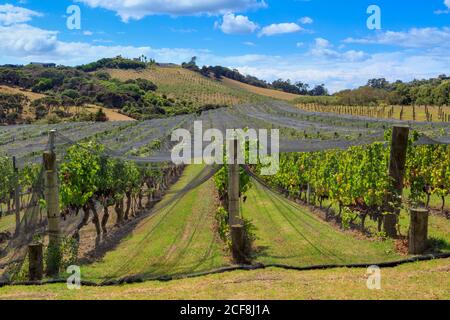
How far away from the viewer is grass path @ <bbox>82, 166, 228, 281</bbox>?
10.1 metres

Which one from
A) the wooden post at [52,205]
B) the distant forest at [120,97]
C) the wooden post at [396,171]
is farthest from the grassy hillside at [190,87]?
the wooden post at [52,205]

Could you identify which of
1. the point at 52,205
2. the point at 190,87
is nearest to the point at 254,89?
the point at 190,87

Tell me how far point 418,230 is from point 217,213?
585 centimetres

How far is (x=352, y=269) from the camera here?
8703mm

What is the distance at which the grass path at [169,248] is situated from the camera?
10.1 meters

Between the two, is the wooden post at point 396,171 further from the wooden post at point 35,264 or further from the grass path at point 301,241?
the wooden post at point 35,264

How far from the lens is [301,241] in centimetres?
1277

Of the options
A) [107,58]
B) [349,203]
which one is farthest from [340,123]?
[107,58]

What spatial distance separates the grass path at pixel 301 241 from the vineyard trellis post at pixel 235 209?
104 cm

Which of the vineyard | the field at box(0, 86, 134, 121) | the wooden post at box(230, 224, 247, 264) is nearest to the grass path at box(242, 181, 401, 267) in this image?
the vineyard
